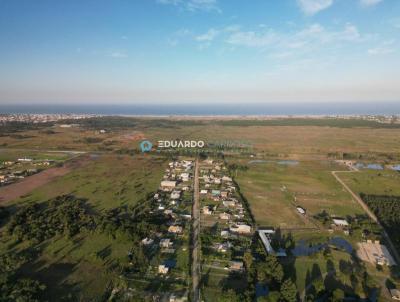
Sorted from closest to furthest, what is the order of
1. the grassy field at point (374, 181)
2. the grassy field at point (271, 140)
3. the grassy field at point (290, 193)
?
the grassy field at point (290, 193) < the grassy field at point (374, 181) < the grassy field at point (271, 140)

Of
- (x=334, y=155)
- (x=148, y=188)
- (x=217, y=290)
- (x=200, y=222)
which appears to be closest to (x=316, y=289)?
(x=217, y=290)

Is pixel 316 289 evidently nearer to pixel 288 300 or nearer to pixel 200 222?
pixel 288 300

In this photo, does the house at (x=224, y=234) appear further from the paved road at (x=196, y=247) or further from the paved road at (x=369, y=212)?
the paved road at (x=369, y=212)

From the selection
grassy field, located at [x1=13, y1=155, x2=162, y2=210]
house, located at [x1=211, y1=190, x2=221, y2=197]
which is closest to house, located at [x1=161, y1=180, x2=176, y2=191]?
grassy field, located at [x1=13, y1=155, x2=162, y2=210]

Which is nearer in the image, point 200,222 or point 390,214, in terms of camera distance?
point 200,222

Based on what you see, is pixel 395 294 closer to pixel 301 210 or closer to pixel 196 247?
pixel 301 210

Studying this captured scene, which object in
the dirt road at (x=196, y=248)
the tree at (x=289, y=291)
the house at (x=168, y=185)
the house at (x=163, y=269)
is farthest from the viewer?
the house at (x=168, y=185)

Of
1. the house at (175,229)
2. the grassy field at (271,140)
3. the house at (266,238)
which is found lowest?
the house at (266,238)

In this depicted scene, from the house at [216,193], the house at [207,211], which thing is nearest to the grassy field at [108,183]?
the house at [216,193]
